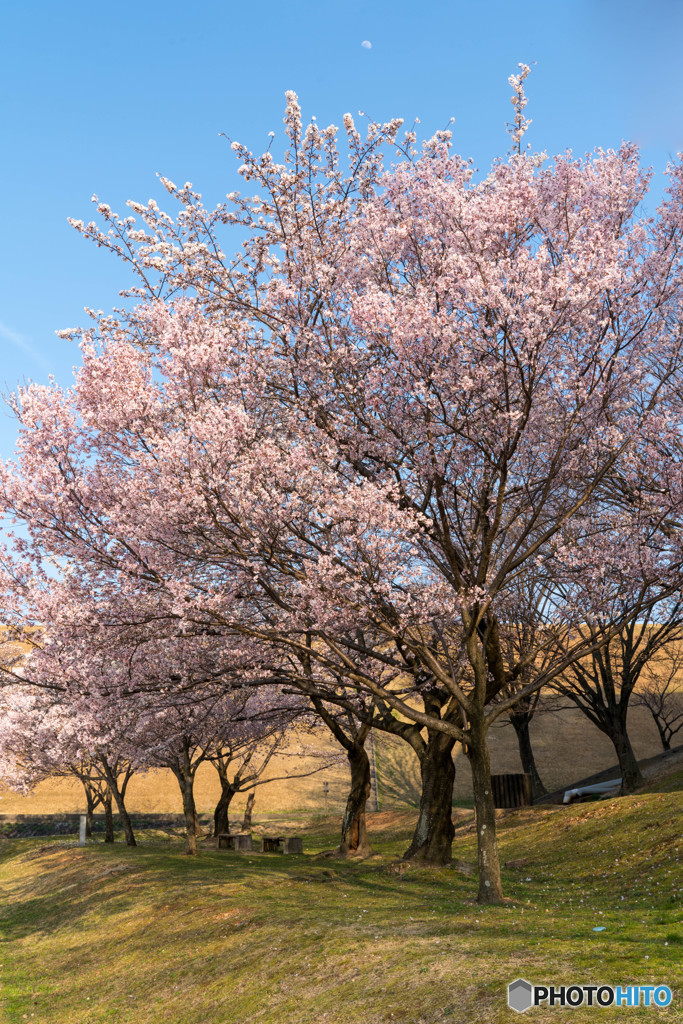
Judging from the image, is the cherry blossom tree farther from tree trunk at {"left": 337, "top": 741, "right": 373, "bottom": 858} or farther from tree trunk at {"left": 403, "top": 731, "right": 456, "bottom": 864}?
tree trunk at {"left": 337, "top": 741, "right": 373, "bottom": 858}

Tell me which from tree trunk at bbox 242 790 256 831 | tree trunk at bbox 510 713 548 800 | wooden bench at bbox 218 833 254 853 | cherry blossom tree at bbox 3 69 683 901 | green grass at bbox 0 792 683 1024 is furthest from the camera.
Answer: tree trunk at bbox 510 713 548 800

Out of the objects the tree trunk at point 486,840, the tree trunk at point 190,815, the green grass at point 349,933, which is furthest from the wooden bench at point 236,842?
the tree trunk at point 486,840

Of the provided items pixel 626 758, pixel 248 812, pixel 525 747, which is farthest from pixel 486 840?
pixel 525 747

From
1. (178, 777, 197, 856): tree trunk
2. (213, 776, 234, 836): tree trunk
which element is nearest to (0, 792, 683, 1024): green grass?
(178, 777, 197, 856): tree trunk

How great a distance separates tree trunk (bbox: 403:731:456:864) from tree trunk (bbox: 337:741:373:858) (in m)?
6.48

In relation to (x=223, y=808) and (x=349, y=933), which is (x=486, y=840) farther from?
(x=223, y=808)

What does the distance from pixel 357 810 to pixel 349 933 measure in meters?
15.6

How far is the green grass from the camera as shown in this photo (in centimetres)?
937

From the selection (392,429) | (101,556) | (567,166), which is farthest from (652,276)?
(101,556)

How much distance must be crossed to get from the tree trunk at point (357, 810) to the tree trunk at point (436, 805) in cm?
648

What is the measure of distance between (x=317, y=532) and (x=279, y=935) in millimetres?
7429

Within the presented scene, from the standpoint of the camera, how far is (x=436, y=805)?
20844 millimetres

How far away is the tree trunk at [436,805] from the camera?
20.5 metres

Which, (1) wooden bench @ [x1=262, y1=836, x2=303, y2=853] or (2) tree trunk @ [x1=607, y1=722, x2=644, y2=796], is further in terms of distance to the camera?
(1) wooden bench @ [x1=262, y1=836, x2=303, y2=853]
